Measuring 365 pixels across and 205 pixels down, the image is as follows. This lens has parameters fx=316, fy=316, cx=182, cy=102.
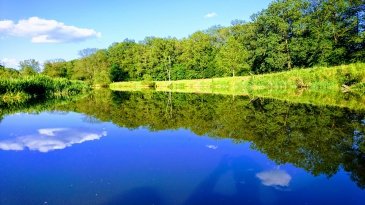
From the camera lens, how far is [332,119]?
15.2 metres

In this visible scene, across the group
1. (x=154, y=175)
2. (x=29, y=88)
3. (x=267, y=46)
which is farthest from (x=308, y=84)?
(x=154, y=175)

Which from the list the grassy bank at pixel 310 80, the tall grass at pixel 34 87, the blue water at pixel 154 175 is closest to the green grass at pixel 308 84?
the grassy bank at pixel 310 80

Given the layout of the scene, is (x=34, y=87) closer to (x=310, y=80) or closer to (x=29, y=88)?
(x=29, y=88)

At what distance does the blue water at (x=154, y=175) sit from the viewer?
6391mm

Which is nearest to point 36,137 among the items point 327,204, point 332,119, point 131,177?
point 131,177

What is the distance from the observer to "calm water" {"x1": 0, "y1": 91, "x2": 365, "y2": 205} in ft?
21.4

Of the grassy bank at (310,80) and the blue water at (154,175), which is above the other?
the grassy bank at (310,80)

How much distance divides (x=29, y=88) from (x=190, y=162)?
33.7m

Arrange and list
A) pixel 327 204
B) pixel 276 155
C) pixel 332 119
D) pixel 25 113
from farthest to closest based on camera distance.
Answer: pixel 25 113
pixel 332 119
pixel 276 155
pixel 327 204

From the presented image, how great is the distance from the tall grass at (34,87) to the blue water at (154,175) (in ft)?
73.3

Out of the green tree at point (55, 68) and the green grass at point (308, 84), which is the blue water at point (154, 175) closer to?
the green grass at point (308, 84)

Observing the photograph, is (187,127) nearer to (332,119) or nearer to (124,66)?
(332,119)

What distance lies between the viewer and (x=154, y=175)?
7.85 metres

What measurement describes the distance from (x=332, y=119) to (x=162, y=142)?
8.54 metres
